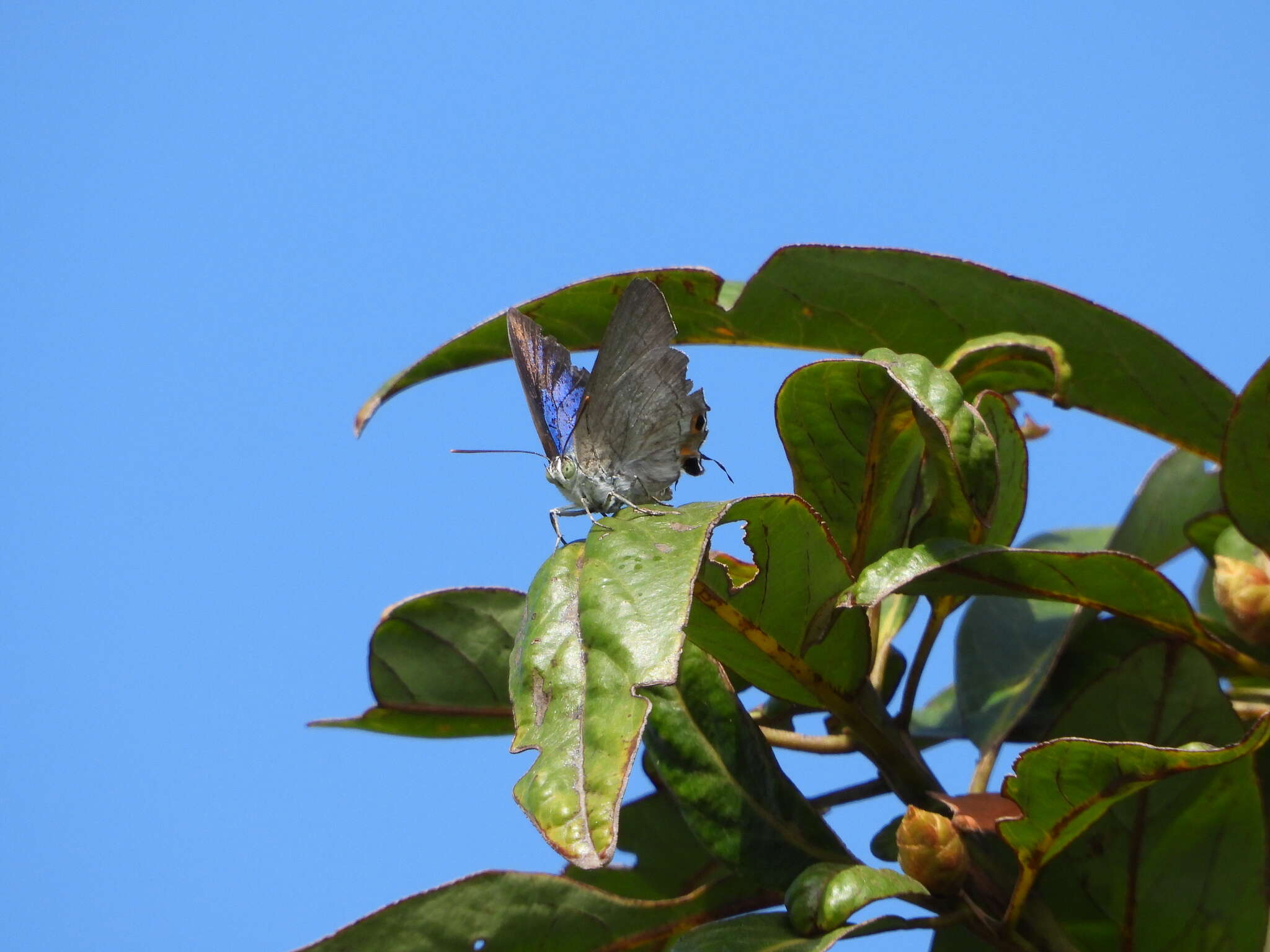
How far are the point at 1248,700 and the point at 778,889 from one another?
68 cm

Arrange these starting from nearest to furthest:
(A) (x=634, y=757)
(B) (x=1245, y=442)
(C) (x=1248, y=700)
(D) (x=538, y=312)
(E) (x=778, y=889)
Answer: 1. (A) (x=634, y=757)
2. (E) (x=778, y=889)
3. (B) (x=1245, y=442)
4. (D) (x=538, y=312)
5. (C) (x=1248, y=700)

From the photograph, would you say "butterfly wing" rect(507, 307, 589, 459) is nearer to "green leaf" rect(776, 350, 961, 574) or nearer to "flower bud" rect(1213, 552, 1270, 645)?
"green leaf" rect(776, 350, 961, 574)

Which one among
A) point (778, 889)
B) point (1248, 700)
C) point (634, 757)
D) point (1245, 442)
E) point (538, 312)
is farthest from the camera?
point (1248, 700)

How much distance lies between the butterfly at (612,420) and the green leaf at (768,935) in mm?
414

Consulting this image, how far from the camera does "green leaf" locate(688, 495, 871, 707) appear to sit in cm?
98

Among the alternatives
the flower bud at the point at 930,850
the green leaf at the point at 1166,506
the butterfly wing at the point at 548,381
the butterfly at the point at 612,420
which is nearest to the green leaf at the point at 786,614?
the flower bud at the point at 930,850

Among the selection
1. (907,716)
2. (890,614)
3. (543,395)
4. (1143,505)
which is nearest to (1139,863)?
(907,716)

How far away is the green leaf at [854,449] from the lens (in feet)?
3.54

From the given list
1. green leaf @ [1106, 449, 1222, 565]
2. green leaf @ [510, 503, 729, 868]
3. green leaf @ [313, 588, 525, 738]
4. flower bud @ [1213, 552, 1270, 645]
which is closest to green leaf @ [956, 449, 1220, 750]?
green leaf @ [1106, 449, 1222, 565]

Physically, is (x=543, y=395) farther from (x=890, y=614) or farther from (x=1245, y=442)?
(x=1245, y=442)

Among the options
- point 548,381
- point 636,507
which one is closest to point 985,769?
point 636,507

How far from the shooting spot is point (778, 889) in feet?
3.47

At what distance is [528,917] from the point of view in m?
1.08

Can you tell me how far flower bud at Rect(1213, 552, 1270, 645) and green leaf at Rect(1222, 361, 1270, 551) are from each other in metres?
0.03
